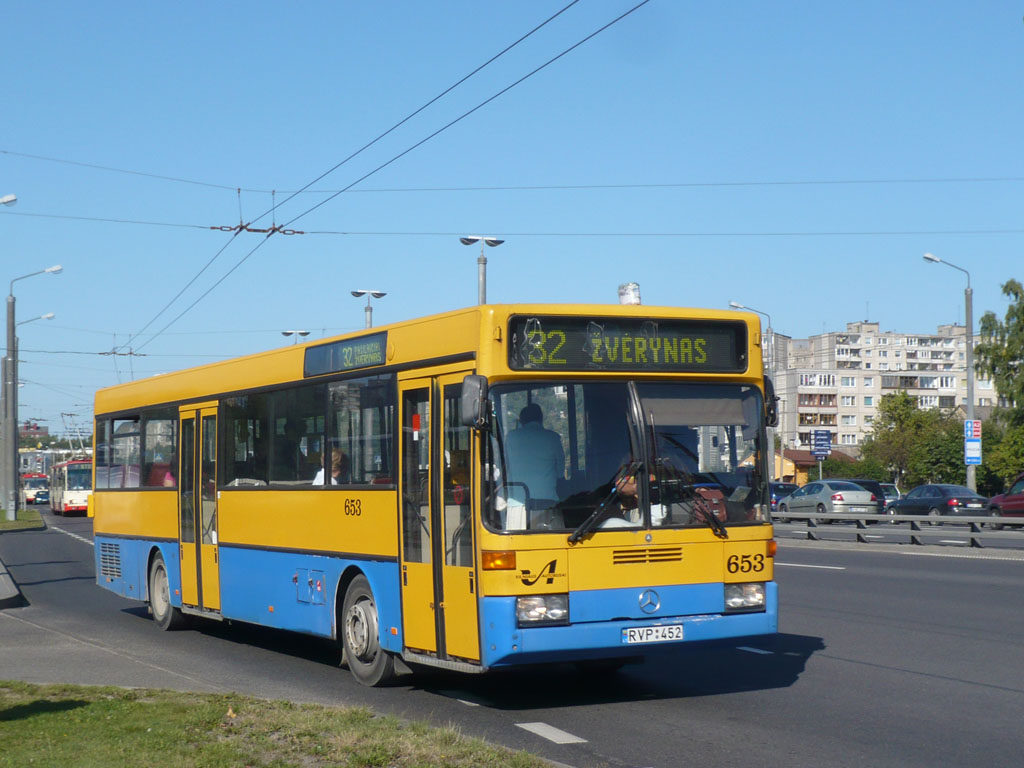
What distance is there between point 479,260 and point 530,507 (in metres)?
21.3

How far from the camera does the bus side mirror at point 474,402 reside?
8.60 metres

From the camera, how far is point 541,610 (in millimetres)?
8727

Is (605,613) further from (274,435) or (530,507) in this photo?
(274,435)

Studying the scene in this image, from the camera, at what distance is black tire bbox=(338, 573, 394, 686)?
10242mm

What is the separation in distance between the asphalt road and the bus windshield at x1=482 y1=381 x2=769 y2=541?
111 cm

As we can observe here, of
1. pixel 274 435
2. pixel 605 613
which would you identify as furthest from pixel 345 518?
pixel 605 613

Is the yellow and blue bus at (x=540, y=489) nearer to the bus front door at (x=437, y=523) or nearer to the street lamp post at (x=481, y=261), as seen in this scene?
the bus front door at (x=437, y=523)

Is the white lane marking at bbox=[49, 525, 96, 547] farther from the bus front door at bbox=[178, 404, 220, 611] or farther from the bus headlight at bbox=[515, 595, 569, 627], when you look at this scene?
the bus headlight at bbox=[515, 595, 569, 627]

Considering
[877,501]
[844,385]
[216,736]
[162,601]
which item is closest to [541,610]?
[216,736]

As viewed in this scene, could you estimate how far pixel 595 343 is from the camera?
9.27 m

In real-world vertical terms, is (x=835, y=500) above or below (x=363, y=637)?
below

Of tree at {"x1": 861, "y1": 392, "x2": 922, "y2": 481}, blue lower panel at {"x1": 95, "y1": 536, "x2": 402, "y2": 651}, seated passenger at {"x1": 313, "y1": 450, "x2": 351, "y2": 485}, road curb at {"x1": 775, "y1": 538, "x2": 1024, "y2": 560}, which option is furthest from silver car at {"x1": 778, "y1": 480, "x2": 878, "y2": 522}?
tree at {"x1": 861, "y1": 392, "x2": 922, "y2": 481}

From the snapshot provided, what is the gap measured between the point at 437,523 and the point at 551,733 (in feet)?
5.92

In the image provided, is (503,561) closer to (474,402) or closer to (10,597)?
(474,402)
